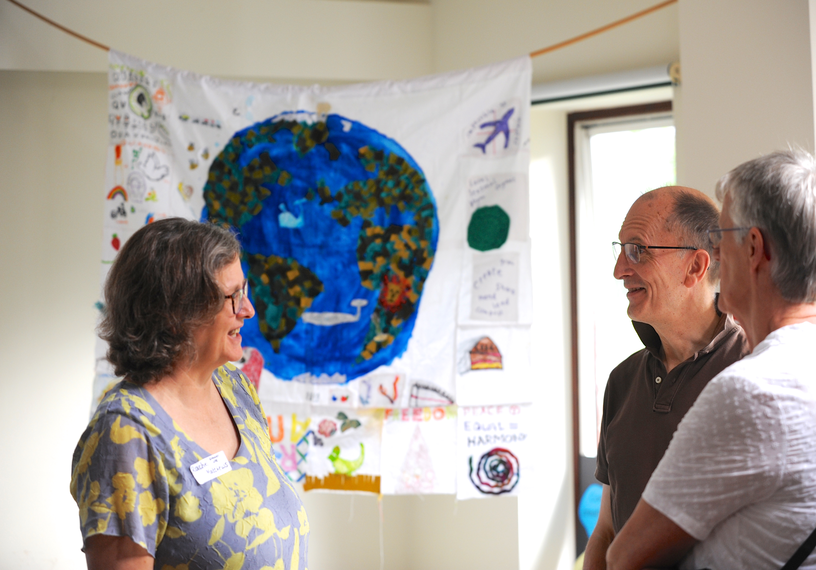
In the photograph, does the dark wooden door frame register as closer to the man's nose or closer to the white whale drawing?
the white whale drawing

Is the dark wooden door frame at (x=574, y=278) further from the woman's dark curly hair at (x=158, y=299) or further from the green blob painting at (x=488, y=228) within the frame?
the woman's dark curly hair at (x=158, y=299)

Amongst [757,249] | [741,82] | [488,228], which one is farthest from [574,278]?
[757,249]

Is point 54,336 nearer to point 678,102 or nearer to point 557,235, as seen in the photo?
point 557,235

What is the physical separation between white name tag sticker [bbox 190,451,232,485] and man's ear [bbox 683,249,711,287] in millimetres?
1020

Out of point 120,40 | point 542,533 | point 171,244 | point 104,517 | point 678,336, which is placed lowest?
point 542,533

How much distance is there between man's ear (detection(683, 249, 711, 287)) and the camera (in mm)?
1408

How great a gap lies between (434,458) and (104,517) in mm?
1587

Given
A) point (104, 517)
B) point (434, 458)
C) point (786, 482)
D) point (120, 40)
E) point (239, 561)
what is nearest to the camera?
point (786, 482)

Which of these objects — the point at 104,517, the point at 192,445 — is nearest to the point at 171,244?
the point at 192,445

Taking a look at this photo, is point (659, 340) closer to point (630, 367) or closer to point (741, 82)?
point (630, 367)

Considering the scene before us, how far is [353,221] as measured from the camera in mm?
2693

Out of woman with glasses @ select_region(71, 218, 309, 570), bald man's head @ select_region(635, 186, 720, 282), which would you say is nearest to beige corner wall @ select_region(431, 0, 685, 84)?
bald man's head @ select_region(635, 186, 720, 282)

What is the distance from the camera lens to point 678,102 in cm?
261

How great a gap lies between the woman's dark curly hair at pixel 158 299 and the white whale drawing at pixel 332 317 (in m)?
1.37
